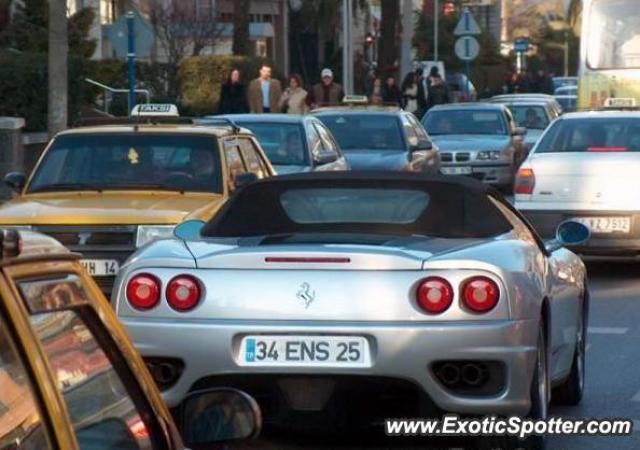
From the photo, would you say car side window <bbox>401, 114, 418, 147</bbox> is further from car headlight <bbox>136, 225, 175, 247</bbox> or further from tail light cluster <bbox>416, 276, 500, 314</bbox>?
tail light cluster <bbox>416, 276, 500, 314</bbox>

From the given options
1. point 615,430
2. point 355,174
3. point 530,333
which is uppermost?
point 355,174

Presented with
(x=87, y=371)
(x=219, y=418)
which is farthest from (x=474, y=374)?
(x=87, y=371)

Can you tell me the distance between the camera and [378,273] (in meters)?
7.45

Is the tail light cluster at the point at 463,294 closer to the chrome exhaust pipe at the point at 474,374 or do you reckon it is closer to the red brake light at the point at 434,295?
the red brake light at the point at 434,295

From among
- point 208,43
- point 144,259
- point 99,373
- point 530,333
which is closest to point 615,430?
point 530,333

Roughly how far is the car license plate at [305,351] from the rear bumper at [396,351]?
0.08 ft

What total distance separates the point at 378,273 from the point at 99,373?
4.05m

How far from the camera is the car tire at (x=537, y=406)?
771cm

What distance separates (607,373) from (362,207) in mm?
2710

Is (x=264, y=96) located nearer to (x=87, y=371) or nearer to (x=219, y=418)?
→ (x=219, y=418)

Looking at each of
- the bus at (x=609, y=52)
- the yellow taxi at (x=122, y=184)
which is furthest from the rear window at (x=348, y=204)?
the bus at (x=609, y=52)

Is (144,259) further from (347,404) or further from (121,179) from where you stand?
(121,179)

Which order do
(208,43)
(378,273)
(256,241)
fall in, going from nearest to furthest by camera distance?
(378,273)
(256,241)
(208,43)

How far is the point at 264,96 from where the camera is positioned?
99.4ft
